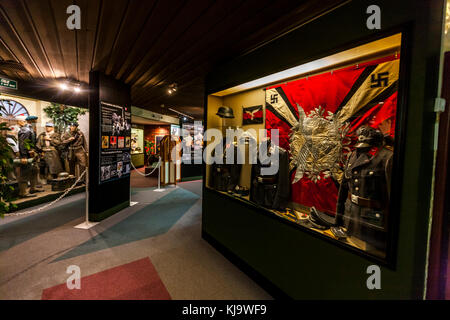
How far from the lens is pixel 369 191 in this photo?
4.88 ft

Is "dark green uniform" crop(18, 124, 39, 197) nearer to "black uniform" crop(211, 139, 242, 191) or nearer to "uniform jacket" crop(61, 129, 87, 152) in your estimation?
"uniform jacket" crop(61, 129, 87, 152)

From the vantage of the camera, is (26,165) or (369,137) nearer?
(369,137)

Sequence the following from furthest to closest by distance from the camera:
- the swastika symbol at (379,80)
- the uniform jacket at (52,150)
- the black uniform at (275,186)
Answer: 1. the uniform jacket at (52,150)
2. the black uniform at (275,186)
3. the swastika symbol at (379,80)

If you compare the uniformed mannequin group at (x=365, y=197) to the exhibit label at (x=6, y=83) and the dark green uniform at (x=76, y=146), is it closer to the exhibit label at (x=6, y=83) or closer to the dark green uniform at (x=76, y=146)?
the exhibit label at (x=6, y=83)

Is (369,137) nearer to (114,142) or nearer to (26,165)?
(114,142)

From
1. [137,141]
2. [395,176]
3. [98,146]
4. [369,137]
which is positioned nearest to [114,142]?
[98,146]

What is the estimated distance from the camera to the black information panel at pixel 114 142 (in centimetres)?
407

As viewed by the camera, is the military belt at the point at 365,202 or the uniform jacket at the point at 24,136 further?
the uniform jacket at the point at 24,136


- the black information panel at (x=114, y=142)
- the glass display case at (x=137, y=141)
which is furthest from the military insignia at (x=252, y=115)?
the glass display case at (x=137, y=141)

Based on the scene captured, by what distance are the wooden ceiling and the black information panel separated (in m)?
0.92

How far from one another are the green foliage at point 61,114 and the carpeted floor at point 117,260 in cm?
325

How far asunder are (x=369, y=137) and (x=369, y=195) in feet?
1.51

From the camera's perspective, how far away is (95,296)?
2.06 m

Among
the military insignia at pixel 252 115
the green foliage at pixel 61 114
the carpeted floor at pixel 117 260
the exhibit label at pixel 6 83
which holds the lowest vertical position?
the carpeted floor at pixel 117 260
